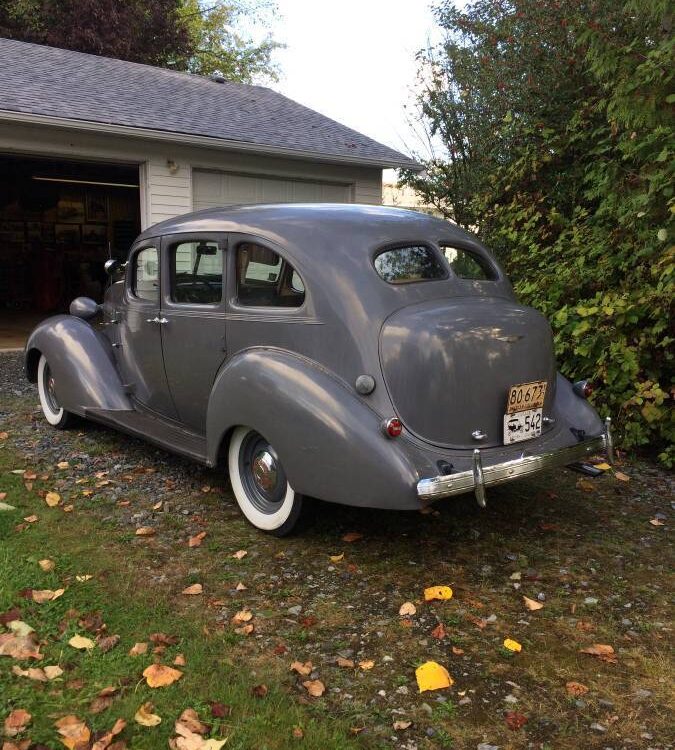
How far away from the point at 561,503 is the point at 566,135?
5.15 m

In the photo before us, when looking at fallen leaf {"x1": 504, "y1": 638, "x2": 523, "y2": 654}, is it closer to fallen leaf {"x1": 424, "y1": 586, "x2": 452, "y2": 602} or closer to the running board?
fallen leaf {"x1": 424, "y1": 586, "x2": 452, "y2": 602}

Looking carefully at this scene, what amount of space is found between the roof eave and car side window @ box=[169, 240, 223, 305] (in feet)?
18.4

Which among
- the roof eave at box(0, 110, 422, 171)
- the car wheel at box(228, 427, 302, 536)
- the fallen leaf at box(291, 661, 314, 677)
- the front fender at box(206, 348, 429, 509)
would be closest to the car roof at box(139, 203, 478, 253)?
the front fender at box(206, 348, 429, 509)

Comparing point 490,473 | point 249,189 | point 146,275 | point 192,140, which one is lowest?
point 490,473

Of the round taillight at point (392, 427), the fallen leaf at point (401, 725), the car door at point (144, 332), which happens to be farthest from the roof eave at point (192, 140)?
the fallen leaf at point (401, 725)

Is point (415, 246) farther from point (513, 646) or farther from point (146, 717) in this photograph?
point (146, 717)

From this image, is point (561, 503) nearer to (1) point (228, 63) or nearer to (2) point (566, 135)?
(2) point (566, 135)

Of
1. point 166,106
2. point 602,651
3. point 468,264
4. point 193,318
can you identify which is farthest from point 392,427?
point 166,106

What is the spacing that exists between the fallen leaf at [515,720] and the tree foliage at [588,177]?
322cm

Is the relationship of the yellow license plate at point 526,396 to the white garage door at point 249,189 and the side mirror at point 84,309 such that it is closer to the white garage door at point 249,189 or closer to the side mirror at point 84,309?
the side mirror at point 84,309

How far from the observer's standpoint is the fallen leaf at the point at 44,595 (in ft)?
9.92

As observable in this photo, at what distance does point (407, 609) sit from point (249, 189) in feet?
30.5

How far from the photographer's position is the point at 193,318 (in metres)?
4.23

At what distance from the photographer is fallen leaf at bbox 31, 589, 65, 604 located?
119 inches
